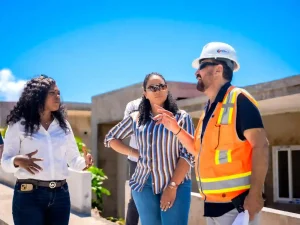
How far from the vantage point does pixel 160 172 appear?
3.14 m

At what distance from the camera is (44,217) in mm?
3170

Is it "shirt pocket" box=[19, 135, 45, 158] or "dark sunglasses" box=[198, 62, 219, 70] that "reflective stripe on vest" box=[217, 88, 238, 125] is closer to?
"dark sunglasses" box=[198, 62, 219, 70]

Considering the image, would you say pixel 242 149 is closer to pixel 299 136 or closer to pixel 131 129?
pixel 131 129

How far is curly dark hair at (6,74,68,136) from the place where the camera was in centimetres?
325

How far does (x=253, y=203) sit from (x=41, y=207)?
1589 mm

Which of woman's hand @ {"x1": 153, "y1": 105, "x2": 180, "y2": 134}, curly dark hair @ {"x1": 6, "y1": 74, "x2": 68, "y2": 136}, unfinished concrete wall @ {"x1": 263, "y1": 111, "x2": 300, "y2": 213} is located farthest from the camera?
unfinished concrete wall @ {"x1": 263, "y1": 111, "x2": 300, "y2": 213}

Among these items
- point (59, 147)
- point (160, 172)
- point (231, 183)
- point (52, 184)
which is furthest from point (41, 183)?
point (231, 183)

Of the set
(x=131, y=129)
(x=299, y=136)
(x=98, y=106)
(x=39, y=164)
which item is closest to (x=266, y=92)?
(x=299, y=136)

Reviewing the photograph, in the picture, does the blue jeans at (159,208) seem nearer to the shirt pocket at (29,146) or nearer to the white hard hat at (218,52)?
the shirt pocket at (29,146)

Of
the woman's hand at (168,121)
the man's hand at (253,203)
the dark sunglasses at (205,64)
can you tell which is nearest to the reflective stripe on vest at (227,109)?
the dark sunglasses at (205,64)

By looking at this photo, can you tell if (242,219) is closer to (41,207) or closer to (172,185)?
(172,185)

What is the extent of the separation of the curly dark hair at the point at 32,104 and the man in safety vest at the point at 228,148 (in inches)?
52.1

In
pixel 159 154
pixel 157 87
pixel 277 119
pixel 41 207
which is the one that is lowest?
pixel 41 207

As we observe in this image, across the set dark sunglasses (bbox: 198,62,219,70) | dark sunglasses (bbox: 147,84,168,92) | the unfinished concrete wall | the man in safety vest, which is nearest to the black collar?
the man in safety vest
